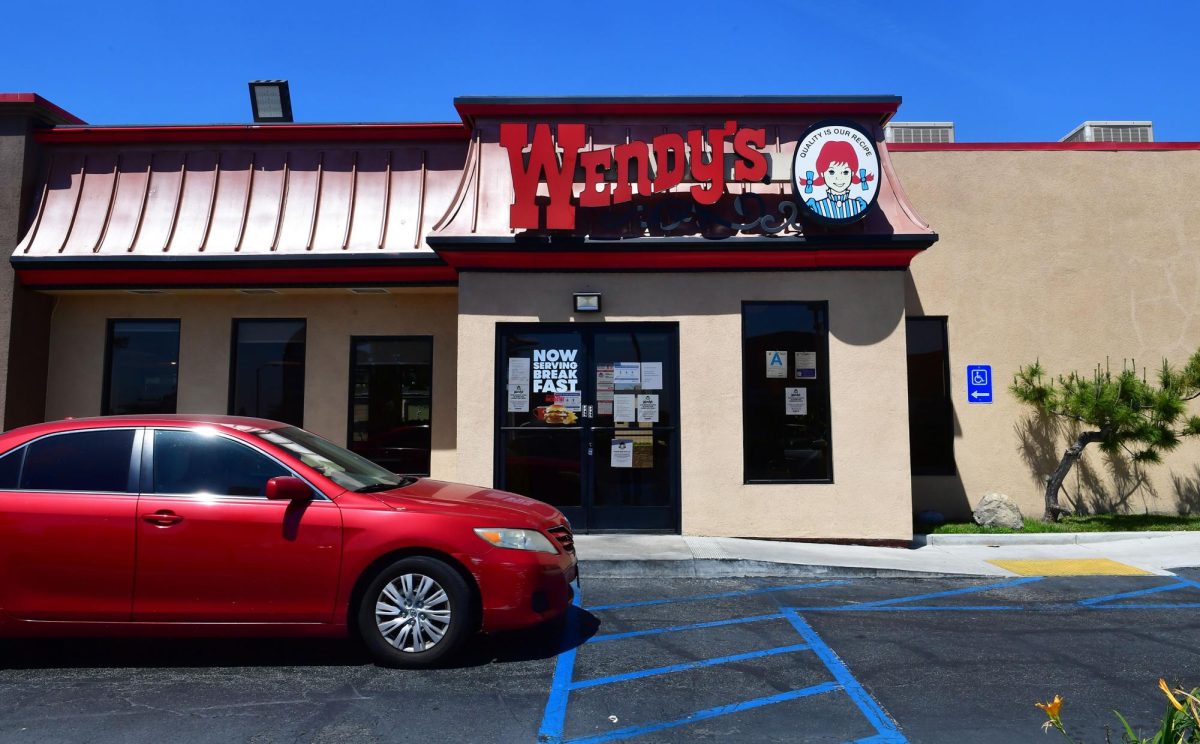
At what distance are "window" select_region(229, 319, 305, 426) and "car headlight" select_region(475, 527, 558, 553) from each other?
271 inches

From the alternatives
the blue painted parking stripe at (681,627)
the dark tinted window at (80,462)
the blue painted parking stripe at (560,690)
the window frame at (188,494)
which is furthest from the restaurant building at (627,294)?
the dark tinted window at (80,462)

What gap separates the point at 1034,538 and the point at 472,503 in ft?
25.9

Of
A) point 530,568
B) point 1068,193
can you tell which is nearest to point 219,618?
point 530,568

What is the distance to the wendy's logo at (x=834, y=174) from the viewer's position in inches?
385

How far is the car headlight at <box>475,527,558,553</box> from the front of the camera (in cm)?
539

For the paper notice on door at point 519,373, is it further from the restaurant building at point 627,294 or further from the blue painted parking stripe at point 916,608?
the blue painted parking stripe at point 916,608

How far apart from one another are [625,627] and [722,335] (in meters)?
4.71

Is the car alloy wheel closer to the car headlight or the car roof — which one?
the car headlight

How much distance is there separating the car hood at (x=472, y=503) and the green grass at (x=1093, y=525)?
678 centimetres

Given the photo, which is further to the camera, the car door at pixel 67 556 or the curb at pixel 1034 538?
the curb at pixel 1034 538

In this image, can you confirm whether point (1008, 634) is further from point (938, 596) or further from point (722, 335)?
point (722, 335)

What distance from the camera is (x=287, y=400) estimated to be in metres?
11.5

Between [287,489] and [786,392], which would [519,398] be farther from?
[287,489]

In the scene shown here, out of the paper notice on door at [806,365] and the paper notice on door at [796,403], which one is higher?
the paper notice on door at [806,365]
